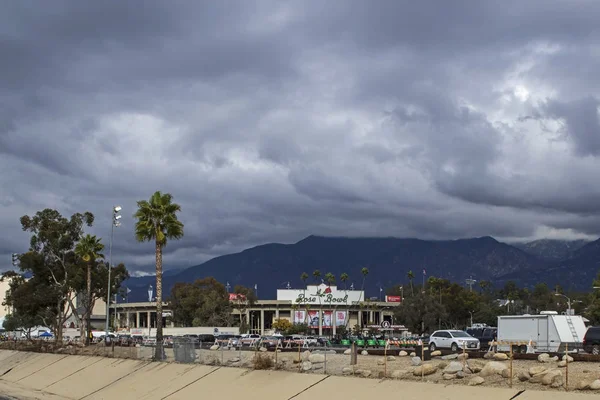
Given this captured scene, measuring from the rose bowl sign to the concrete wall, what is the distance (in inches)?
4237

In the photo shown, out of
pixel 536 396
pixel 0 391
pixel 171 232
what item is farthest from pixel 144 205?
pixel 536 396

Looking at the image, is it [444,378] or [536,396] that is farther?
[444,378]

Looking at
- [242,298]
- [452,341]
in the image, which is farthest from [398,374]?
[242,298]

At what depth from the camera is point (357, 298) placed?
560 ft

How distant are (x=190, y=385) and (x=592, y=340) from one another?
23979 mm

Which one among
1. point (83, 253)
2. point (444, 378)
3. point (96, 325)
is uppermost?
point (83, 253)

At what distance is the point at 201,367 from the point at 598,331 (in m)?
23.7

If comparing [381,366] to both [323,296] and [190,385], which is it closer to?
[190,385]

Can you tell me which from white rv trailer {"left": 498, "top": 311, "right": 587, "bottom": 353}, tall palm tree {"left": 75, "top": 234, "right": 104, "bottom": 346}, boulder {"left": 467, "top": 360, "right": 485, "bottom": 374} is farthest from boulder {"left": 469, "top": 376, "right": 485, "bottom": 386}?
tall palm tree {"left": 75, "top": 234, "right": 104, "bottom": 346}

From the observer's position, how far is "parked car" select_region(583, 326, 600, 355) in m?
40.8

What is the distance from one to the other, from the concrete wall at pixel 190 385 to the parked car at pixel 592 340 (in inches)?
763

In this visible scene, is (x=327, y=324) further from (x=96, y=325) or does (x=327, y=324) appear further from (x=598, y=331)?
(x=598, y=331)

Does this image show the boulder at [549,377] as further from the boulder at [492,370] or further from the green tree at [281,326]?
the green tree at [281,326]

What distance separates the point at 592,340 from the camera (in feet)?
140
